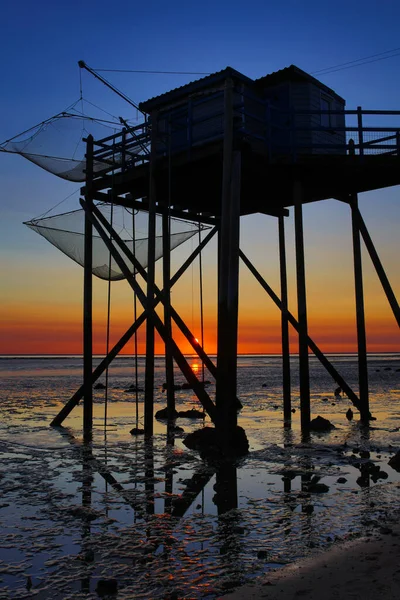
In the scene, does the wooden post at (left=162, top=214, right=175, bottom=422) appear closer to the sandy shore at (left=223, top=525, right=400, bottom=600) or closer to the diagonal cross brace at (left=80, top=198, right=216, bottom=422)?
the diagonal cross brace at (left=80, top=198, right=216, bottom=422)

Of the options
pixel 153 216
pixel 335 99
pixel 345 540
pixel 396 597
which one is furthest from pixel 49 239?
pixel 396 597

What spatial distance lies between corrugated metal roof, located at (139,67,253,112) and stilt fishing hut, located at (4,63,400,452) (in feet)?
0.13

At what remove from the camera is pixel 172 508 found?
8188 mm

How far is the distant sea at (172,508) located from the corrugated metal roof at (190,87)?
33.8 ft

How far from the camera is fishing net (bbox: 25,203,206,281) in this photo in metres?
16.3

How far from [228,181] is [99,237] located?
242 inches

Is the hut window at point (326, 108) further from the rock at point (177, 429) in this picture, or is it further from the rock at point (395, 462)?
the rock at point (395, 462)

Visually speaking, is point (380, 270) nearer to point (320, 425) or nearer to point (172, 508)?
point (320, 425)

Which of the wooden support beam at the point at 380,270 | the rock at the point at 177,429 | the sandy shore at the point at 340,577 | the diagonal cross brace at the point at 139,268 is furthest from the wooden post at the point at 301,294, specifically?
the sandy shore at the point at 340,577

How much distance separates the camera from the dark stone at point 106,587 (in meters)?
5.23

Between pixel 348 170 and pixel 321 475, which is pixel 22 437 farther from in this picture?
pixel 348 170

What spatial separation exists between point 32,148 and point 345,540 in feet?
42.4

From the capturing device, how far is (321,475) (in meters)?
10.1

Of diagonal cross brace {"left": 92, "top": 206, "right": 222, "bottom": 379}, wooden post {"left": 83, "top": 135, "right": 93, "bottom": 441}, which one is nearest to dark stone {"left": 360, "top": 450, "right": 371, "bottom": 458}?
diagonal cross brace {"left": 92, "top": 206, "right": 222, "bottom": 379}
